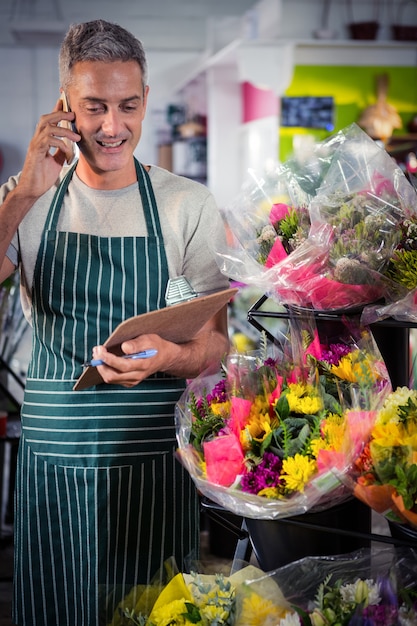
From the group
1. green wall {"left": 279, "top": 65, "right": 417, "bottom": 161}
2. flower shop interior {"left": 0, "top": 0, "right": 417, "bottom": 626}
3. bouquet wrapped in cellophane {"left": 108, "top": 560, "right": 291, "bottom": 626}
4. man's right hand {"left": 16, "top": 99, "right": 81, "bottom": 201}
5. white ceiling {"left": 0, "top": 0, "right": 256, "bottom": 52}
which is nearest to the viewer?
bouquet wrapped in cellophane {"left": 108, "top": 560, "right": 291, "bottom": 626}

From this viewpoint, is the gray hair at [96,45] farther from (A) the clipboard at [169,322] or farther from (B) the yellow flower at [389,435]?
(B) the yellow flower at [389,435]

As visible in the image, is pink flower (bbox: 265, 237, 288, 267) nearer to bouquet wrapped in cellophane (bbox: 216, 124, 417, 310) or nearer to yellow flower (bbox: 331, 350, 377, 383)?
bouquet wrapped in cellophane (bbox: 216, 124, 417, 310)

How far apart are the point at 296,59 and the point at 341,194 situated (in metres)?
6.74

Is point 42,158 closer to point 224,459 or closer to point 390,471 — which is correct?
point 224,459

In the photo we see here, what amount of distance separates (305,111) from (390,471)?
7.21 m

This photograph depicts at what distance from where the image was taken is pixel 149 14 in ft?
37.0

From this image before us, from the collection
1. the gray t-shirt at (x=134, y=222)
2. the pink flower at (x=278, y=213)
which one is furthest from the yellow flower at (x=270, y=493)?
the gray t-shirt at (x=134, y=222)

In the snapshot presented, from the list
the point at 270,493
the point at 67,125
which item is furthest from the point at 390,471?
the point at 67,125

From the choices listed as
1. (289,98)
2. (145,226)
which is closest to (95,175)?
(145,226)

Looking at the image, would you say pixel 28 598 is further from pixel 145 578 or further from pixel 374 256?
pixel 374 256

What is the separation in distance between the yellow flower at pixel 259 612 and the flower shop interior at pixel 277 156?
14mm

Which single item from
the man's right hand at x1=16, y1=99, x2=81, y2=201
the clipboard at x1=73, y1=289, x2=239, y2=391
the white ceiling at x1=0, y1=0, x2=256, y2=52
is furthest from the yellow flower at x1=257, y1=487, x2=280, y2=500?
the white ceiling at x1=0, y1=0, x2=256, y2=52

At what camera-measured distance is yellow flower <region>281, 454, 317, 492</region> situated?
1.40m

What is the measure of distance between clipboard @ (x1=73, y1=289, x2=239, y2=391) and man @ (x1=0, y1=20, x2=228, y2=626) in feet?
0.63
